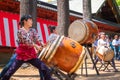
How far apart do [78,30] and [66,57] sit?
3.42 meters

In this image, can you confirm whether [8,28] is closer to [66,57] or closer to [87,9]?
[87,9]

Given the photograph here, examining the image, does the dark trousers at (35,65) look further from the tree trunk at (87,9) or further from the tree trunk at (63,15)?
the tree trunk at (87,9)

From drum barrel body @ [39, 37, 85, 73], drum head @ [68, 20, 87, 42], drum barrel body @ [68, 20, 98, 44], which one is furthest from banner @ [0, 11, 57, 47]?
drum barrel body @ [39, 37, 85, 73]

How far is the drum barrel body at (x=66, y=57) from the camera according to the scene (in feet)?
22.8

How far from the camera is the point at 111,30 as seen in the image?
2981cm

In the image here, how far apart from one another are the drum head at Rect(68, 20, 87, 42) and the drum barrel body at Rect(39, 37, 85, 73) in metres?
3.01

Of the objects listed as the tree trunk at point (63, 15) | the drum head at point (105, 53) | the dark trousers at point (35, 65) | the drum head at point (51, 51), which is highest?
the tree trunk at point (63, 15)

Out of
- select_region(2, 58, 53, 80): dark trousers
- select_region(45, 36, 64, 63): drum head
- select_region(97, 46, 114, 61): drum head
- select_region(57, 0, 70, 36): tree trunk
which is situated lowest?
select_region(97, 46, 114, 61): drum head

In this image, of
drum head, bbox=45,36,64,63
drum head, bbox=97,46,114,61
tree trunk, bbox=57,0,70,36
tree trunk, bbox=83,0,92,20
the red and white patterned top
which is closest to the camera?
the red and white patterned top

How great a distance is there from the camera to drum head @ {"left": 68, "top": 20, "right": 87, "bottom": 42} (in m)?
10.1

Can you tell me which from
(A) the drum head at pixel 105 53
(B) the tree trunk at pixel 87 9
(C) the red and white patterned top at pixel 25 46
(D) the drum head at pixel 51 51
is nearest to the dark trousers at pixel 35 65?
(C) the red and white patterned top at pixel 25 46

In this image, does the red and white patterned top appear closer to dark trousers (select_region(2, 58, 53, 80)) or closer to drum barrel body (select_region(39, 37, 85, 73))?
dark trousers (select_region(2, 58, 53, 80))

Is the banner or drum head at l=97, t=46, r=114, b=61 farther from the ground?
the banner

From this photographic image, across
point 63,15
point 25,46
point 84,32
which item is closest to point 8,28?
point 63,15
